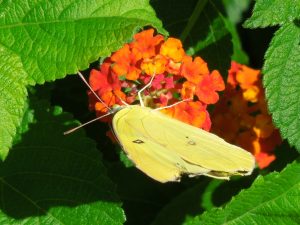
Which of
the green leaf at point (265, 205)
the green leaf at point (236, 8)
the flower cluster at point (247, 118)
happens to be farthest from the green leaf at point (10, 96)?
the green leaf at point (236, 8)

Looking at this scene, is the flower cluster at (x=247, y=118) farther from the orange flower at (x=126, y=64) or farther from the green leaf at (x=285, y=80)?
the orange flower at (x=126, y=64)

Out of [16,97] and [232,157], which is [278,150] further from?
[16,97]

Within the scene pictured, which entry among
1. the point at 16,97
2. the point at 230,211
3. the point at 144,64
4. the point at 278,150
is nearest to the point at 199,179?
the point at 278,150

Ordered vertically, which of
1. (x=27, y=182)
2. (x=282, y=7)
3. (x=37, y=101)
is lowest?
(x=27, y=182)

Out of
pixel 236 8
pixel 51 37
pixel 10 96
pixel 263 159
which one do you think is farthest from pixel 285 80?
pixel 236 8

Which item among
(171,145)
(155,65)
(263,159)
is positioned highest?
(155,65)

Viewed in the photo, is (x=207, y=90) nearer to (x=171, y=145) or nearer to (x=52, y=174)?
(x=171, y=145)
